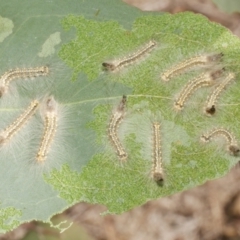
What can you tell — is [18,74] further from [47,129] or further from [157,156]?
[157,156]

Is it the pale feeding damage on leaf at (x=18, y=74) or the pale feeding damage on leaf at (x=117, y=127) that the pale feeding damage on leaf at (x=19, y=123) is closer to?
the pale feeding damage on leaf at (x=18, y=74)

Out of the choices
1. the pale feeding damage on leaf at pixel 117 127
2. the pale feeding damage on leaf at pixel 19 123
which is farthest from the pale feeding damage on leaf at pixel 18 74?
the pale feeding damage on leaf at pixel 117 127

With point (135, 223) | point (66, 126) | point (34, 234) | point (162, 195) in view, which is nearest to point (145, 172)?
point (162, 195)

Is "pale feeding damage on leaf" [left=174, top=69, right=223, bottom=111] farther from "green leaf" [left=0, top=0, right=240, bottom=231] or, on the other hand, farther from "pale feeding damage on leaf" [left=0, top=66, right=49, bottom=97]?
"pale feeding damage on leaf" [left=0, top=66, right=49, bottom=97]


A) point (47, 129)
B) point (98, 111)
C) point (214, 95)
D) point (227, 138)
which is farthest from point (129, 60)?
point (227, 138)

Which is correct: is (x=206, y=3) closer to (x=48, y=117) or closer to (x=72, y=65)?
(x=72, y=65)
